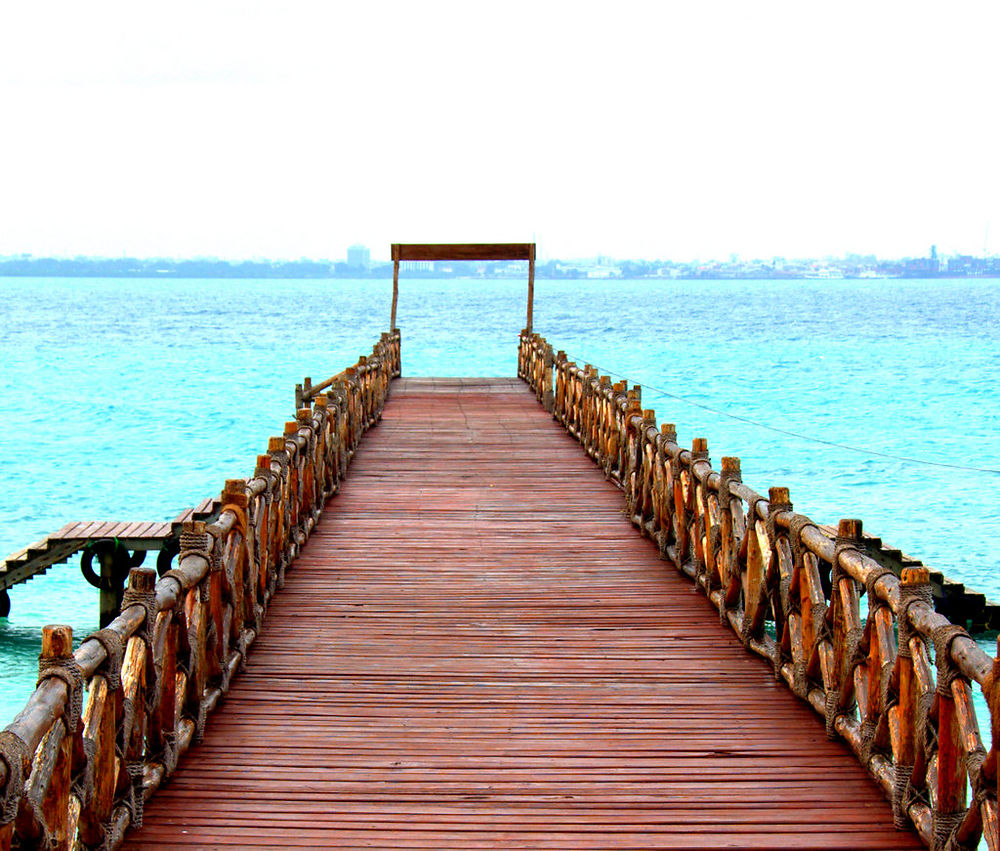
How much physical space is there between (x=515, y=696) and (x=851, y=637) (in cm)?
168

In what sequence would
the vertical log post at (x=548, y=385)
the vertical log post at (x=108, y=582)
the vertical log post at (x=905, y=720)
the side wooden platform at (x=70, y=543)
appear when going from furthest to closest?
1. the vertical log post at (x=548, y=385)
2. the vertical log post at (x=108, y=582)
3. the side wooden platform at (x=70, y=543)
4. the vertical log post at (x=905, y=720)

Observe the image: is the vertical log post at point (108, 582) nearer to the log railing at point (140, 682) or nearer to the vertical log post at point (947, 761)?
the log railing at point (140, 682)

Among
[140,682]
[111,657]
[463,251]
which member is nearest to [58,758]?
[111,657]

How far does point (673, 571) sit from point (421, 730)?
3.40 meters

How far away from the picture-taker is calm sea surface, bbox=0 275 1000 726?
74.0 feet

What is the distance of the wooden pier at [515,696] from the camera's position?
4.07 m

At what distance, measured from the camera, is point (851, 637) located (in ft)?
16.4

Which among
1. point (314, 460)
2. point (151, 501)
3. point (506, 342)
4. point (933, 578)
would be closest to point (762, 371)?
point (506, 342)

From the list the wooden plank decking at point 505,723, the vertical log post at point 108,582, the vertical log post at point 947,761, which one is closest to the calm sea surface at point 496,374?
the vertical log post at point 108,582

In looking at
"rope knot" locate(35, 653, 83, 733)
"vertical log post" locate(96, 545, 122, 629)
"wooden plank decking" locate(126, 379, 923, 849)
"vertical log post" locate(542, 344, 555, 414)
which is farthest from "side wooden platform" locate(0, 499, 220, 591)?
"rope knot" locate(35, 653, 83, 733)

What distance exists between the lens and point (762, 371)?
185ft

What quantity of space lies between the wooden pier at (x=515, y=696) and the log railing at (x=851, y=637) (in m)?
0.01

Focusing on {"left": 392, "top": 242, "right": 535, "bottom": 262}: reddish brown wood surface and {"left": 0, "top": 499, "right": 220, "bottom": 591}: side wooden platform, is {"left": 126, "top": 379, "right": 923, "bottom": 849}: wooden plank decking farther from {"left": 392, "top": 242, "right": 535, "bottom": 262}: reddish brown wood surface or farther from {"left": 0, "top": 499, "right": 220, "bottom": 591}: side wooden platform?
{"left": 392, "top": 242, "right": 535, "bottom": 262}: reddish brown wood surface

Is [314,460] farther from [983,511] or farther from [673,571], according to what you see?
[983,511]
